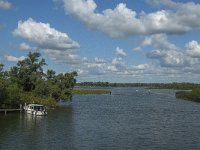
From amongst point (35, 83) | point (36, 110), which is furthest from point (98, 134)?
point (35, 83)

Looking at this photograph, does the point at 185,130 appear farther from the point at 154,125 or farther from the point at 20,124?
the point at 20,124

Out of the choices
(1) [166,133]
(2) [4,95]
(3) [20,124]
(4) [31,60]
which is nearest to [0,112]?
(2) [4,95]

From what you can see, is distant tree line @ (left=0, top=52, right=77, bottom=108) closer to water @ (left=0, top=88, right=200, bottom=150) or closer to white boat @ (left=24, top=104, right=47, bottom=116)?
white boat @ (left=24, top=104, right=47, bottom=116)

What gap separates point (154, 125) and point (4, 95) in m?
36.9

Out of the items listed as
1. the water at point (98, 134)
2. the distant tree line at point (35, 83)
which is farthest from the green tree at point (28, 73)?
the water at point (98, 134)

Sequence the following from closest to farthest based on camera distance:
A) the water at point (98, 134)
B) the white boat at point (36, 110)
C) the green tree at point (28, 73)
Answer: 1. the water at point (98, 134)
2. the white boat at point (36, 110)
3. the green tree at point (28, 73)

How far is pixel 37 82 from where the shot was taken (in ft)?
374

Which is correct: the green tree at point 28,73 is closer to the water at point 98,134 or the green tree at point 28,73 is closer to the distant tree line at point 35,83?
the distant tree line at point 35,83

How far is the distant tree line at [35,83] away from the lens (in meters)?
102

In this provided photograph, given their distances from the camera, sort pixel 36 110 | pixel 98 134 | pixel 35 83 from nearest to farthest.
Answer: pixel 98 134 → pixel 36 110 → pixel 35 83

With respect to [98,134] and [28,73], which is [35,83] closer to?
[28,73]

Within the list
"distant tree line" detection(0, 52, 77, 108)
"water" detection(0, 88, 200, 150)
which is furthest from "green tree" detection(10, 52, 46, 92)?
"water" detection(0, 88, 200, 150)

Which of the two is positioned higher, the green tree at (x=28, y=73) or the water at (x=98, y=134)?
the green tree at (x=28, y=73)

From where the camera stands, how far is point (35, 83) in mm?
114188
